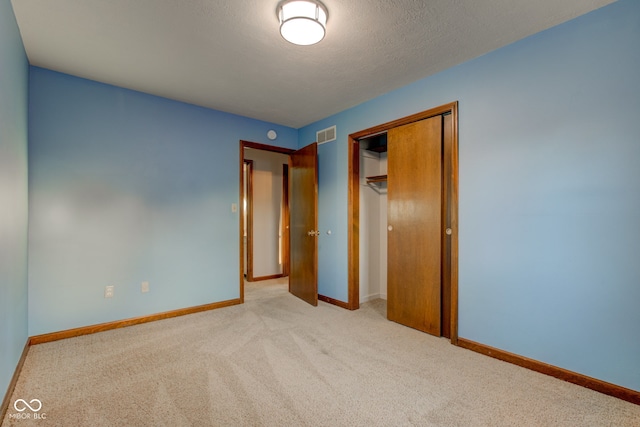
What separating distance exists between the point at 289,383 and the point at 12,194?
2.24m

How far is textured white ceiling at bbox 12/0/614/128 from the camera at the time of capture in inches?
74.0

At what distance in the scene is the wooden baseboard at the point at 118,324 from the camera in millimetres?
2629

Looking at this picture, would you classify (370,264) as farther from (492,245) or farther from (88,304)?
(88,304)

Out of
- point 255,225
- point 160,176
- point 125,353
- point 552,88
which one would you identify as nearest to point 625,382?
point 552,88

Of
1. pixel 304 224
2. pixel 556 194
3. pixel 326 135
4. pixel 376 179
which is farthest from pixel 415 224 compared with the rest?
pixel 326 135

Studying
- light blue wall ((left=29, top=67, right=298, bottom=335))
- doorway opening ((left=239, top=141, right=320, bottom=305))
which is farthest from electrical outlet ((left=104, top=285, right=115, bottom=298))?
doorway opening ((left=239, top=141, right=320, bottom=305))

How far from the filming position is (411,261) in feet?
9.90

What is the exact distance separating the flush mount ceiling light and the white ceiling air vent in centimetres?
191

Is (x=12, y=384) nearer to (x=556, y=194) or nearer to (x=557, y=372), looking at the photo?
(x=557, y=372)

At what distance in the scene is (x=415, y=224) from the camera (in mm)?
2973

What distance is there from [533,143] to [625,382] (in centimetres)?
164

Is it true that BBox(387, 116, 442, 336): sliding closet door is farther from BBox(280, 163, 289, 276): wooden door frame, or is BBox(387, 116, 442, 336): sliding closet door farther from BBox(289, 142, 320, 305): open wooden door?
BBox(280, 163, 289, 276): wooden door frame

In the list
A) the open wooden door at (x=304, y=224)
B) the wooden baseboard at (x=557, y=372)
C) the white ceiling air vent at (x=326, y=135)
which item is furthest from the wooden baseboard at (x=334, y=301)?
the white ceiling air vent at (x=326, y=135)

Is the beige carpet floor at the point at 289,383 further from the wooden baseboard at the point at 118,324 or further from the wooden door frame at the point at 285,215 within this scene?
the wooden door frame at the point at 285,215
